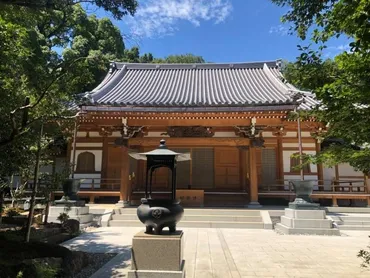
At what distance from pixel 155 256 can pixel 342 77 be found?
341 cm

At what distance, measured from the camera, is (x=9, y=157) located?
4.55 m

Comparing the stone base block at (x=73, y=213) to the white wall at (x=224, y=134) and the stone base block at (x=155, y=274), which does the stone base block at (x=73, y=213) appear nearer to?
the stone base block at (x=155, y=274)

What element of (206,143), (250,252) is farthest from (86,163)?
(250,252)

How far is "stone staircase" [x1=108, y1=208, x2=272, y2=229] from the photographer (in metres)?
9.26

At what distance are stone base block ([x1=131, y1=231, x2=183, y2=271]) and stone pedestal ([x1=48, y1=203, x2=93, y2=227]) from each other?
17.9 feet

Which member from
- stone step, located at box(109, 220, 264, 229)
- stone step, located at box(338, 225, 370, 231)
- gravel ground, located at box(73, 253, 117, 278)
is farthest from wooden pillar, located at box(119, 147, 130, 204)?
stone step, located at box(338, 225, 370, 231)

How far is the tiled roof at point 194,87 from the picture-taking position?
10.5 meters

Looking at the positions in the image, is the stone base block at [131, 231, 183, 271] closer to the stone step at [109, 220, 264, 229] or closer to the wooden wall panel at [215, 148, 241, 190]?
the stone step at [109, 220, 264, 229]

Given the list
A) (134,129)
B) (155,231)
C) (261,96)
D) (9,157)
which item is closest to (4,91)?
(9,157)

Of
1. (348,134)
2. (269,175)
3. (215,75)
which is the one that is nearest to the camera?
(348,134)

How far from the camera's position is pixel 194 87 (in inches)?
592

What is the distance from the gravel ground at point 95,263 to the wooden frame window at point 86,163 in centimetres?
756

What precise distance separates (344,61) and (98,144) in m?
11.8

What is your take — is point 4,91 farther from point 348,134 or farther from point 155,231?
point 348,134
